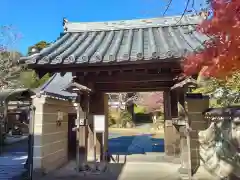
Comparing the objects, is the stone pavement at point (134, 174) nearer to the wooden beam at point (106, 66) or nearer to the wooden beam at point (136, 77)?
the wooden beam at point (136, 77)

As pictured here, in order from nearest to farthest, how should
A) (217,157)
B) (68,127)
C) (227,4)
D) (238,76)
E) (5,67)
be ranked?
(227,4) → (217,157) → (238,76) → (68,127) → (5,67)

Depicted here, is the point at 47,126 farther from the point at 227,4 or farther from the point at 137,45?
the point at 227,4

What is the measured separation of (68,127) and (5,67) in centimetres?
1528

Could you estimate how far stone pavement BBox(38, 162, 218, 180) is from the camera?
5898mm

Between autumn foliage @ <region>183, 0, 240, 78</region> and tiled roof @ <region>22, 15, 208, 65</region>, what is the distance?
1934 mm

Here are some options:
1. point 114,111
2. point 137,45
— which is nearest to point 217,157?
point 137,45

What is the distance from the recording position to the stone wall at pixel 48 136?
Result: 643 centimetres

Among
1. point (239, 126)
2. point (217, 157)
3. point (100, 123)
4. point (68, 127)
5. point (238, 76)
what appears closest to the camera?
point (239, 126)

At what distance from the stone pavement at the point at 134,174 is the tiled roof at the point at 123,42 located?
2772mm

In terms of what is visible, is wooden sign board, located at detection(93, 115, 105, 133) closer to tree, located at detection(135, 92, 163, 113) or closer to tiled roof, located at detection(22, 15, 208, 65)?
tiled roof, located at detection(22, 15, 208, 65)

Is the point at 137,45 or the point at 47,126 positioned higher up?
the point at 137,45

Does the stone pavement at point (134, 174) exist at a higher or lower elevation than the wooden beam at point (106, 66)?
lower

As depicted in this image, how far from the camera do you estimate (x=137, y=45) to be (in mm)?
6652

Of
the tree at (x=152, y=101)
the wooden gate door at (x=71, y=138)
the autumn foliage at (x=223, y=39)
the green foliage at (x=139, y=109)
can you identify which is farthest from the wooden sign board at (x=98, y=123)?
the green foliage at (x=139, y=109)
